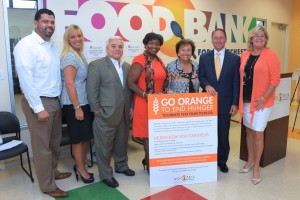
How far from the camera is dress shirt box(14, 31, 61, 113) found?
2395 millimetres

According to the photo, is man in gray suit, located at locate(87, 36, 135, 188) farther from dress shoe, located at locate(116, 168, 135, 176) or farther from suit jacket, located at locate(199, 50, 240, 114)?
suit jacket, located at locate(199, 50, 240, 114)

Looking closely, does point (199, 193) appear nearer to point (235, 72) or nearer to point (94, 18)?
point (235, 72)

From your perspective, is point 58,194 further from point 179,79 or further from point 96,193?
point 179,79

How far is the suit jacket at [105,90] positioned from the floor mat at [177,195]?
852mm

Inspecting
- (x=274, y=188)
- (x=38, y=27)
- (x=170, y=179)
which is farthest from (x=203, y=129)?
(x=38, y=27)

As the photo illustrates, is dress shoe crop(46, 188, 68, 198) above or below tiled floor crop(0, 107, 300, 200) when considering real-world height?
above

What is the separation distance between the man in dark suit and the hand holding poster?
24 cm

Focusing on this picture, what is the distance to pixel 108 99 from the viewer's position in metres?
2.73

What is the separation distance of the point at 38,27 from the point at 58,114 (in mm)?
854

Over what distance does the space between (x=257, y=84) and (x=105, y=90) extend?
157cm

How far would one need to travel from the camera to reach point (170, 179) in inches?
114

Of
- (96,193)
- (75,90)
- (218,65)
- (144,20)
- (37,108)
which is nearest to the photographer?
(37,108)

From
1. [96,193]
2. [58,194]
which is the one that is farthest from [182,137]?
[58,194]

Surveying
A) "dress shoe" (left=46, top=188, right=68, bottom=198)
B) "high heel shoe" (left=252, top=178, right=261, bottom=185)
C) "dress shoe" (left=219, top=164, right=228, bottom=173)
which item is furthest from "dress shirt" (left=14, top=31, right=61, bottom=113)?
"high heel shoe" (left=252, top=178, right=261, bottom=185)
